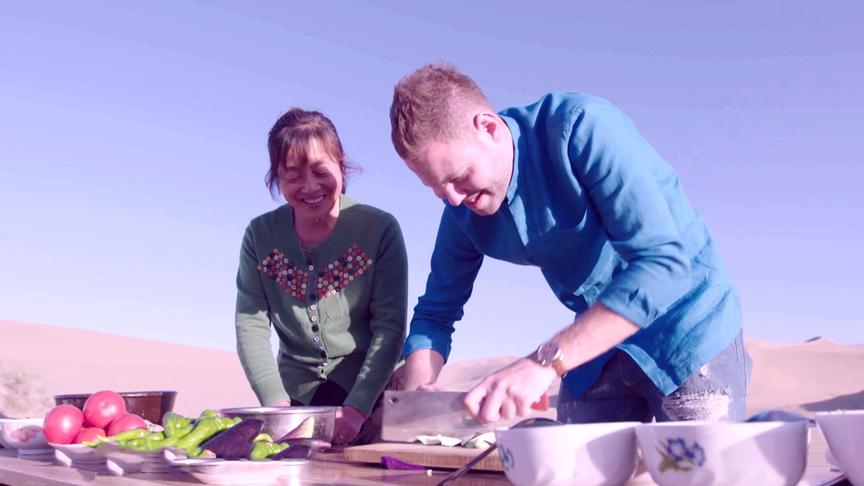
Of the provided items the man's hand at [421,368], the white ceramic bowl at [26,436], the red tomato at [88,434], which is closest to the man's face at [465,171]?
the man's hand at [421,368]

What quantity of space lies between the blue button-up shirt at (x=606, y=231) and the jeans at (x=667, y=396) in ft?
0.11

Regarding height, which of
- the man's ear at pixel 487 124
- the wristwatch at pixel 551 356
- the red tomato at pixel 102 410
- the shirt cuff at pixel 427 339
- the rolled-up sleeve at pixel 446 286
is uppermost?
the man's ear at pixel 487 124

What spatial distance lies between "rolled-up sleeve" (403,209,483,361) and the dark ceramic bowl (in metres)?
0.82

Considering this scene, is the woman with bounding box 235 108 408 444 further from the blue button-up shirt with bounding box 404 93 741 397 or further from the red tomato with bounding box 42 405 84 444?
the red tomato with bounding box 42 405 84 444

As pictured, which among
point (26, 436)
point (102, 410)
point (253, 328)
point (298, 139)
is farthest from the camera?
point (253, 328)

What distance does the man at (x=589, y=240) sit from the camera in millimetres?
1977

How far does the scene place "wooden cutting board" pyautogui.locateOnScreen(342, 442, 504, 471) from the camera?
6.73 feet

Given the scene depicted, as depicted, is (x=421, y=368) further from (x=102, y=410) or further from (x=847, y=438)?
(x=847, y=438)

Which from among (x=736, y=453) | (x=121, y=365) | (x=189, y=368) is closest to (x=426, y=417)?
(x=736, y=453)

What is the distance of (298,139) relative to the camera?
3.37m

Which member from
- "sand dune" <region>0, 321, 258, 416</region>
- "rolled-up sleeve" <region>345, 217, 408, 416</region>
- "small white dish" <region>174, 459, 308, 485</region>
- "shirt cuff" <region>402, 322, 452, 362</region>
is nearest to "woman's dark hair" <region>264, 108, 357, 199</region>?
"rolled-up sleeve" <region>345, 217, 408, 416</region>

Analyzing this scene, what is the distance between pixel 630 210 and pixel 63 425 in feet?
5.37

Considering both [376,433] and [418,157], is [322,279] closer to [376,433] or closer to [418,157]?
[376,433]

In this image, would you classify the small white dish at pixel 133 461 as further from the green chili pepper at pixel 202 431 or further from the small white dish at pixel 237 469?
the small white dish at pixel 237 469
